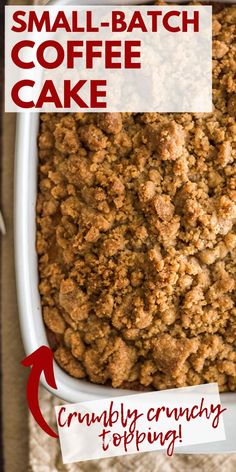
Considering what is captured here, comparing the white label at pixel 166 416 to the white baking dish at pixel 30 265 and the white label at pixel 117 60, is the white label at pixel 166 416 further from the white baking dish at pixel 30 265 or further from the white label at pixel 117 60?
the white label at pixel 117 60

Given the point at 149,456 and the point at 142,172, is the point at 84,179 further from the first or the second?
the point at 149,456

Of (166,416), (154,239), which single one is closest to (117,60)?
(154,239)

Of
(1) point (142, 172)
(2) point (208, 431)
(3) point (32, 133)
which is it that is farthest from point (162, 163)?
(2) point (208, 431)

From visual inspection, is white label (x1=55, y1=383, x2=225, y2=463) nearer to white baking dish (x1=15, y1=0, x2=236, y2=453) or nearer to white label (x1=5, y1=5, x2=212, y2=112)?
white baking dish (x1=15, y1=0, x2=236, y2=453)

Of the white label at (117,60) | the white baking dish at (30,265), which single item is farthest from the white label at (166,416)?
the white label at (117,60)

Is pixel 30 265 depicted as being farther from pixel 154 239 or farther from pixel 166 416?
pixel 166 416

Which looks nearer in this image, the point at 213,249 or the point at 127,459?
the point at 213,249
